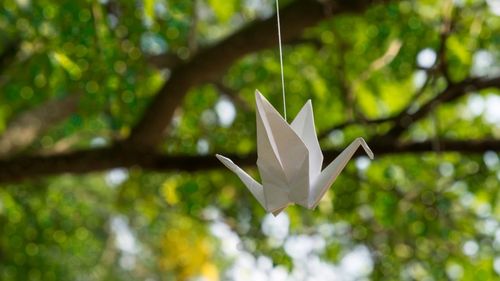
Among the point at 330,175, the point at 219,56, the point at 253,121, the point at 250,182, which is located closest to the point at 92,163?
the point at 219,56

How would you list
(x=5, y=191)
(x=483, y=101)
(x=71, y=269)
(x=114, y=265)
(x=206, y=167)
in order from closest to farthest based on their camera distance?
(x=206, y=167) → (x=483, y=101) → (x=5, y=191) → (x=71, y=269) → (x=114, y=265)

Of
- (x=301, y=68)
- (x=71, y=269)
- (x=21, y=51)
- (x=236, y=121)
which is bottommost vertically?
(x=71, y=269)

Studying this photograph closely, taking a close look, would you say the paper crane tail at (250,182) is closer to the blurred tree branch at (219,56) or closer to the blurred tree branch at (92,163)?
the blurred tree branch at (219,56)

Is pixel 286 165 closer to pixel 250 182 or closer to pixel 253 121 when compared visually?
pixel 250 182

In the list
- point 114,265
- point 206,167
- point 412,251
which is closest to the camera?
point 206,167

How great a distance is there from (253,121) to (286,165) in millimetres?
2610

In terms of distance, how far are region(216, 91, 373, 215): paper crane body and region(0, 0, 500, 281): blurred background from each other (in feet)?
4.09

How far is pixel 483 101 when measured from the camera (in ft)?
12.6

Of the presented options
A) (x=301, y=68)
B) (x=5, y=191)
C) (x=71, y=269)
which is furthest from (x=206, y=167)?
(x=71, y=269)

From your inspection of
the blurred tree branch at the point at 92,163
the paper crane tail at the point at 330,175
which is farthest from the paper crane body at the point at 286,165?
the blurred tree branch at the point at 92,163

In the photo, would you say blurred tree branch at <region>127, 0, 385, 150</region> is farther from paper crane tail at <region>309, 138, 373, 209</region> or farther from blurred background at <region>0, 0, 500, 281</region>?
paper crane tail at <region>309, 138, 373, 209</region>

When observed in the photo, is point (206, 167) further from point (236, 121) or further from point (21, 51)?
point (21, 51)

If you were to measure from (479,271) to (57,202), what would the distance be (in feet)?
7.73

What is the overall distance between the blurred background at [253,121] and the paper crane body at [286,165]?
125cm
